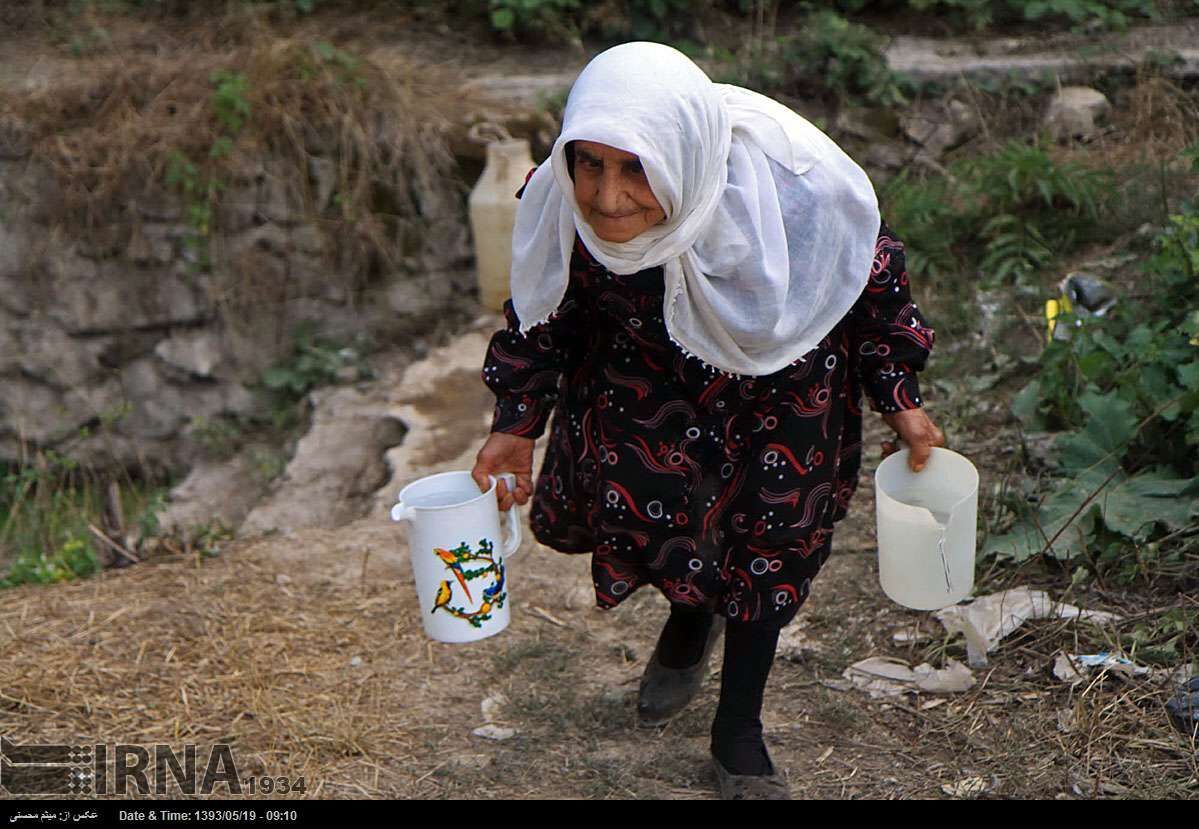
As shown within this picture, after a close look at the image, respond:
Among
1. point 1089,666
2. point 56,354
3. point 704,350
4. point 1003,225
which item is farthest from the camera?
point 56,354

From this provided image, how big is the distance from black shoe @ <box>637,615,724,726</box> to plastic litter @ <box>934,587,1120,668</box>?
565 millimetres

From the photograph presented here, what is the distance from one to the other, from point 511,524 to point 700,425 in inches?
17.9

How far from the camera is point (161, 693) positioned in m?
2.88

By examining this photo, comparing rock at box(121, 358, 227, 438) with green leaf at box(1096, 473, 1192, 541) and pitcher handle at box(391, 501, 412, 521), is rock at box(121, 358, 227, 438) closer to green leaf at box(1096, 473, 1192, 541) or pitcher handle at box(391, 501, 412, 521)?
pitcher handle at box(391, 501, 412, 521)

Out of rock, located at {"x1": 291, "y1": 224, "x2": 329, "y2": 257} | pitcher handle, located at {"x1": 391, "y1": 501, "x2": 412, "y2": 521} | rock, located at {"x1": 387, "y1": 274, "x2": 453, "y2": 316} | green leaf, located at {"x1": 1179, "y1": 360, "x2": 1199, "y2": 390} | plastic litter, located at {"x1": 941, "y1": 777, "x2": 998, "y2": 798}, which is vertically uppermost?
pitcher handle, located at {"x1": 391, "y1": 501, "x2": 412, "y2": 521}

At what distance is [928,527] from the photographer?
2.13m

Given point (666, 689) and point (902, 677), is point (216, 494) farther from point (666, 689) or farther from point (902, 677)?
point (902, 677)

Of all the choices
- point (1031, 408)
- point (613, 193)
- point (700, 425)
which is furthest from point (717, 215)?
point (1031, 408)

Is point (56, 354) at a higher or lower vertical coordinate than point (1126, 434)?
lower

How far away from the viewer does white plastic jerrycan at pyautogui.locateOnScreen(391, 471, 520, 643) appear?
2.18 m

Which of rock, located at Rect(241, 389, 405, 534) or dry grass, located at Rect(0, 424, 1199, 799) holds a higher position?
dry grass, located at Rect(0, 424, 1199, 799)

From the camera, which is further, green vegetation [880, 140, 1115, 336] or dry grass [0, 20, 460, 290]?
dry grass [0, 20, 460, 290]

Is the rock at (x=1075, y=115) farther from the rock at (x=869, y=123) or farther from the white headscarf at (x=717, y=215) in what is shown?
the white headscarf at (x=717, y=215)

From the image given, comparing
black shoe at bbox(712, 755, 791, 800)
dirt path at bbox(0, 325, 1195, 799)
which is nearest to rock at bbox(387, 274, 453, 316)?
dirt path at bbox(0, 325, 1195, 799)
